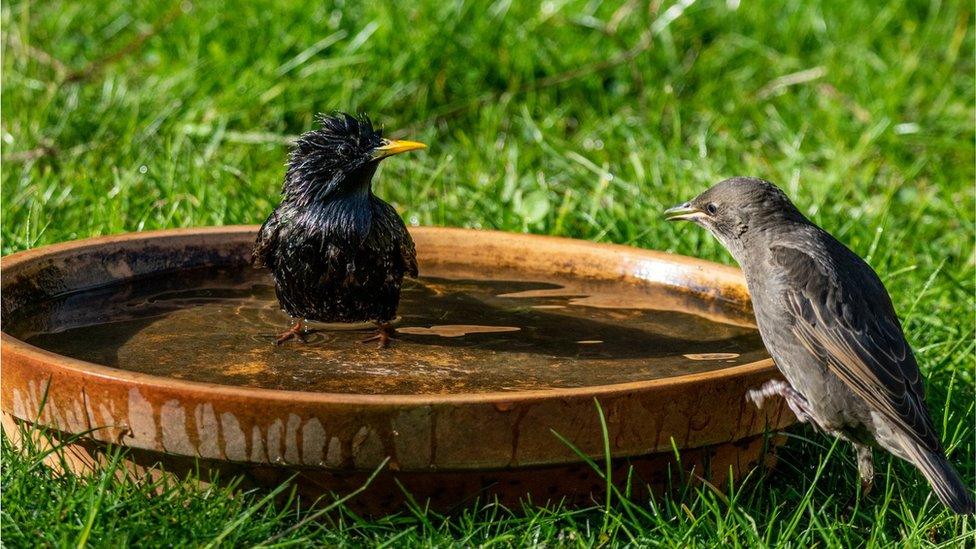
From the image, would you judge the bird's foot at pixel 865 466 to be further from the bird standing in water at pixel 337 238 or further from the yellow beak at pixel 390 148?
the yellow beak at pixel 390 148

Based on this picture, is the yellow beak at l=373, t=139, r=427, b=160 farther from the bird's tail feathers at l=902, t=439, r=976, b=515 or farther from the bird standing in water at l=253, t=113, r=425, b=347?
the bird's tail feathers at l=902, t=439, r=976, b=515

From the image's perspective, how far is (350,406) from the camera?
9.40 feet

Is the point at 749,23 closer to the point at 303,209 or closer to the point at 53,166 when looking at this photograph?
the point at 53,166

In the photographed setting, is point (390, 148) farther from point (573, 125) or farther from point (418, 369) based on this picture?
point (573, 125)

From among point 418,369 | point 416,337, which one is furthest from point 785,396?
point 416,337

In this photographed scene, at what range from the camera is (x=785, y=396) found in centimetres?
337

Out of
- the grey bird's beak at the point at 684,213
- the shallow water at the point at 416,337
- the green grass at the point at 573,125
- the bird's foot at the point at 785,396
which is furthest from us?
the green grass at the point at 573,125

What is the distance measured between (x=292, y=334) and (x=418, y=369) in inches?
20.9

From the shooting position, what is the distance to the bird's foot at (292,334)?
154 inches

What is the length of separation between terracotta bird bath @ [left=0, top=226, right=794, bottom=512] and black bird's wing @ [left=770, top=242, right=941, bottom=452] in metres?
0.24

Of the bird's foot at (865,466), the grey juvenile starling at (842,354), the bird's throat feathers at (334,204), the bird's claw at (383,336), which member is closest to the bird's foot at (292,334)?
the bird's claw at (383,336)

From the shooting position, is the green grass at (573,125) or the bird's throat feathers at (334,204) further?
the green grass at (573,125)

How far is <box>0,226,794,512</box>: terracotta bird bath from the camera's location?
2.93 metres

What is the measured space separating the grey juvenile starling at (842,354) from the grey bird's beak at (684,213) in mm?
424
